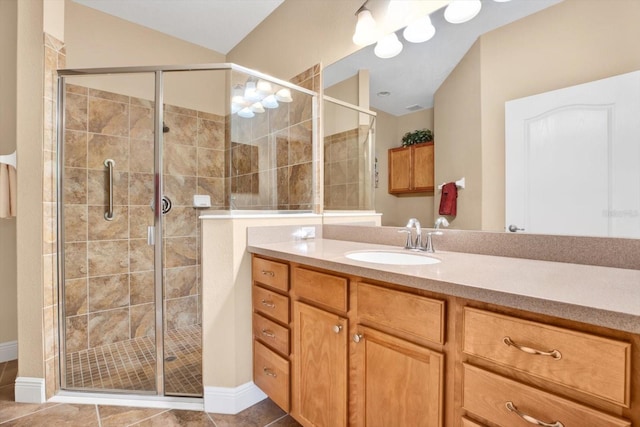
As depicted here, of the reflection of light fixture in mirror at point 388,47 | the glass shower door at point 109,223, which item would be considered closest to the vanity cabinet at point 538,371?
the reflection of light fixture in mirror at point 388,47

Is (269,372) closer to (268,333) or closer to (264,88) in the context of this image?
(268,333)

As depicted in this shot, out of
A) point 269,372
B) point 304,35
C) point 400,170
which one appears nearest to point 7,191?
point 269,372

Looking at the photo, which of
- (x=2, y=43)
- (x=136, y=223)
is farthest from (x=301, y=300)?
(x=2, y=43)

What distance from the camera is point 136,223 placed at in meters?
2.48

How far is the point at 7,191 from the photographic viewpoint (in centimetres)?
172

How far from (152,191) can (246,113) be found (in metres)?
0.97

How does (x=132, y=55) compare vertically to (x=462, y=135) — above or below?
above

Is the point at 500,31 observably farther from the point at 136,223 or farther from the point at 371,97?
the point at 136,223

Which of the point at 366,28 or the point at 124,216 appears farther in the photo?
the point at 124,216

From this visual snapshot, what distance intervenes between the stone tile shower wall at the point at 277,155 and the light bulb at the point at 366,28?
0.42m

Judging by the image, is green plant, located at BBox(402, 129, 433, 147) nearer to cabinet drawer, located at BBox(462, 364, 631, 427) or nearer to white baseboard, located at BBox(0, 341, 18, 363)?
cabinet drawer, located at BBox(462, 364, 631, 427)

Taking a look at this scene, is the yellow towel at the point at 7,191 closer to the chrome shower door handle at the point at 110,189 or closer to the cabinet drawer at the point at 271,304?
the chrome shower door handle at the point at 110,189

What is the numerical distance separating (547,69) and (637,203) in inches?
21.2

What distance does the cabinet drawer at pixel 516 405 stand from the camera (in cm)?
62
